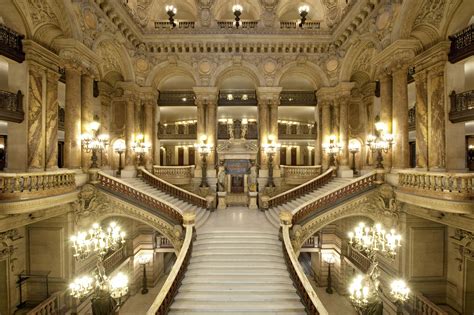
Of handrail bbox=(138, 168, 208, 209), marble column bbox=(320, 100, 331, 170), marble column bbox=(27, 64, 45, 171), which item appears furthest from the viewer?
marble column bbox=(320, 100, 331, 170)

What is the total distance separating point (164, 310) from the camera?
7109 mm

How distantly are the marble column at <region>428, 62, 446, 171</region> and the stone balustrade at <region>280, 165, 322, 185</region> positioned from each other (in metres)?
6.63

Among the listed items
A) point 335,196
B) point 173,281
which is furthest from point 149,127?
point 335,196

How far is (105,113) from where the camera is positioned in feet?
56.0

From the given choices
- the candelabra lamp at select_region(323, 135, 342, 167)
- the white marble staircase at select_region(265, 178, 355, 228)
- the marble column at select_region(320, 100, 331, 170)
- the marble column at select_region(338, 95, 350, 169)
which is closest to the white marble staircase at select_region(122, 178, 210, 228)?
the white marble staircase at select_region(265, 178, 355, 228)

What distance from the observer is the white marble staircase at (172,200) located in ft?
40.5

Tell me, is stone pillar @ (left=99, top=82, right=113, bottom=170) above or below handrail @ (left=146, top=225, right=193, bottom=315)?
above

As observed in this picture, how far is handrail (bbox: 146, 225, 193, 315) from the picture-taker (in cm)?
687

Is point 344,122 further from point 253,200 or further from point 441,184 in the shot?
point 441,184

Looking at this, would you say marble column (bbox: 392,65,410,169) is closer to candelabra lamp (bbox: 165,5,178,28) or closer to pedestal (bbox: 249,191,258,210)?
pedestal (bbox: 249,191,258,210)

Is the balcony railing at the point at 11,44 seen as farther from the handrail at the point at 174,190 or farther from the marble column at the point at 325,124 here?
the marble column at the point at 325,124

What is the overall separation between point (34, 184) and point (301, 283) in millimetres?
9006

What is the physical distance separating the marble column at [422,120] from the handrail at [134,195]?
443 inches

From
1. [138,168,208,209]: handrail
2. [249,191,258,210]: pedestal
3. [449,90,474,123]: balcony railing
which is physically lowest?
[249,191,258,210]: pedestal
